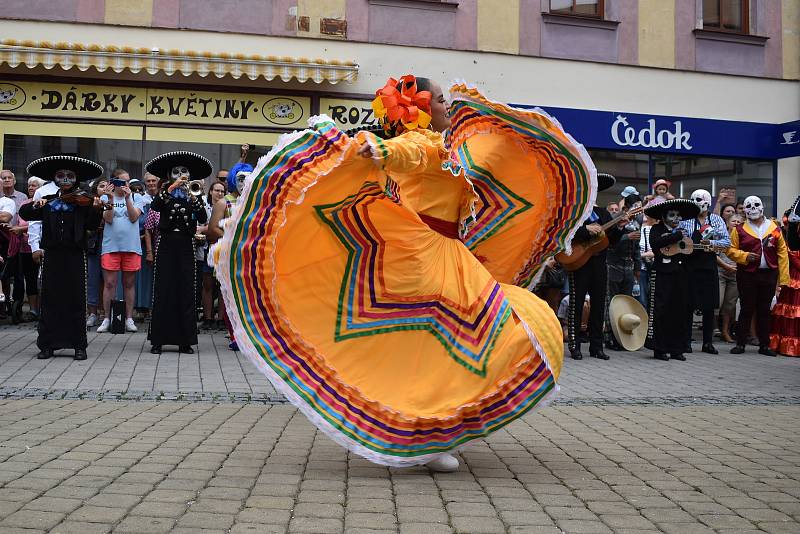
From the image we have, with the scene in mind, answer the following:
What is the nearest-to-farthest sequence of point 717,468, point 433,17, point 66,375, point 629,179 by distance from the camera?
point 717,468 → point 66,375 → point 433,17 → point 629,179

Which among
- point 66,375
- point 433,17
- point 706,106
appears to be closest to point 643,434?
point 66,375

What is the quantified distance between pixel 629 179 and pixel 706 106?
6.37ft

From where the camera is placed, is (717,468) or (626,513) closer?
(626,513)

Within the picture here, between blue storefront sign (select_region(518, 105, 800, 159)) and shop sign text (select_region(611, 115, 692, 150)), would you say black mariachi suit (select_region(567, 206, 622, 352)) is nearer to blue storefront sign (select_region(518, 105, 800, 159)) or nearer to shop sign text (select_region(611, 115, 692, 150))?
blue storefront sign (select_region(518, 105, 800, 159))

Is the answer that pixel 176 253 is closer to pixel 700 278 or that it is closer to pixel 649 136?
pixel 700 278

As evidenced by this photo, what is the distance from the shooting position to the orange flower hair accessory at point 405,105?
4543mm

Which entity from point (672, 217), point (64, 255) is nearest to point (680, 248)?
point (672, 217)

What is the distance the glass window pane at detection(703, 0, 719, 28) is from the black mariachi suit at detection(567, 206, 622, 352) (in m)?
7.34

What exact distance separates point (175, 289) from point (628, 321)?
5209 mm

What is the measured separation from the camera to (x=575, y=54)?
15.0 m

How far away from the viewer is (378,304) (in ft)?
14.8

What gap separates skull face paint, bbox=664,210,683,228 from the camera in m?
10.5

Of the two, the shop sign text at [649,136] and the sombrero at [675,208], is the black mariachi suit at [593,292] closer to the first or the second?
the sombrero at [675,208]

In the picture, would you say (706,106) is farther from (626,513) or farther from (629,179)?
(626,513)
